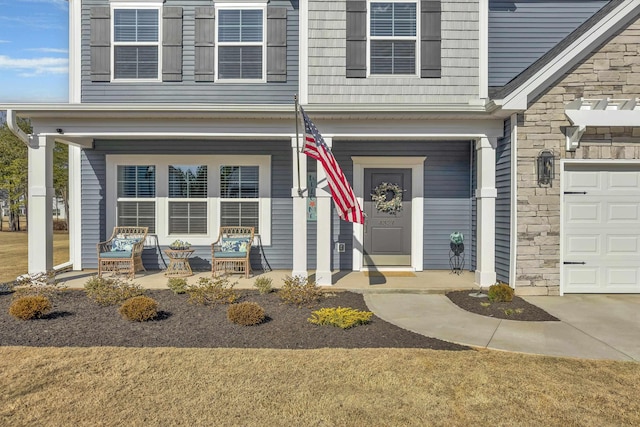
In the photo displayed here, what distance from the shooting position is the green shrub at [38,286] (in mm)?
6418

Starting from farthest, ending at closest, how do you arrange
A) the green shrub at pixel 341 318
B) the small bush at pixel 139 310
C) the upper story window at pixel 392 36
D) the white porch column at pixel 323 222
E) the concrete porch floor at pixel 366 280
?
1. the upper story window at pixel 392 36
2. the white porch column at pixel 323 222
3. the concrete porch floor at pixel 366 280
4. the small bush at pixel 139 310
5. the green shrub at pixel 341 318

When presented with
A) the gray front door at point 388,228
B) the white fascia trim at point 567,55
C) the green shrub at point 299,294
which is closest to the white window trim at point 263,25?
the gray front door at point 388,228

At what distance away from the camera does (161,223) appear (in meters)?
9.02

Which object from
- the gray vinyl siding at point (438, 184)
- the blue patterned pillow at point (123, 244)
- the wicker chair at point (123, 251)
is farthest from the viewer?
the gray vinyl siding at point (438, 184)

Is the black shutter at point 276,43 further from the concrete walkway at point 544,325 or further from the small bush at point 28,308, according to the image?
the small bush at point 28,308

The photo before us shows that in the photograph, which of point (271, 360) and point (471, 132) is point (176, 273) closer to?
point (271, 360)

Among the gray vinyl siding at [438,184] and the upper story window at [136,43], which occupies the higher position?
the upper story window at [136,43]

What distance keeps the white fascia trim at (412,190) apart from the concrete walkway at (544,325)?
78.3 inches

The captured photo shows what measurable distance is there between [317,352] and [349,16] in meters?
6.27

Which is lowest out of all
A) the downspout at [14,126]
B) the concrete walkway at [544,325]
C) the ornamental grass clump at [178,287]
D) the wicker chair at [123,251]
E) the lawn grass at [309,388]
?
the lawn grass at [309,388]

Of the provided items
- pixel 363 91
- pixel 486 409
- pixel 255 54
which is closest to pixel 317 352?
pixel 486 409

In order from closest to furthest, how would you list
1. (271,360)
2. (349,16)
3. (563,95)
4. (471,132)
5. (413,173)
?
(271,360) < (563,95) < (471,132) < (349,16) < (413,173)

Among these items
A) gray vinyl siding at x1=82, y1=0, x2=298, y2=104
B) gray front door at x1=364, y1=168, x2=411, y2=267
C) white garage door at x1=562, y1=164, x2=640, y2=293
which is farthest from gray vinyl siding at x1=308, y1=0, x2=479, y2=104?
white garage door at x1=562, y1=164, x2=640, y2=293

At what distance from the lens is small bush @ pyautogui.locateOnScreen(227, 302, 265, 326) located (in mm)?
5211
